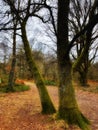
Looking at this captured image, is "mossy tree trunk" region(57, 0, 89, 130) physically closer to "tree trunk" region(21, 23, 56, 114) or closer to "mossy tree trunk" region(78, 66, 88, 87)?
"tree trunk" region(21, 23, 56, 114)

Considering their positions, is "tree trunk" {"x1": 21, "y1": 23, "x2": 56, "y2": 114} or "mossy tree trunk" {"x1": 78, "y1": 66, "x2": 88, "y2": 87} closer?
"tree trunk" {"x1": 21, "y1": 23, "x2": 56, "y2": 114}

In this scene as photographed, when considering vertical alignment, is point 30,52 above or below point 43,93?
above

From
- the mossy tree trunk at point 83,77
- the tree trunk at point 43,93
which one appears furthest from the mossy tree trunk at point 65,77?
the mossy tree trunk at point 83,77

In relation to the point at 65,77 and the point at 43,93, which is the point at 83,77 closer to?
the point at 43,93

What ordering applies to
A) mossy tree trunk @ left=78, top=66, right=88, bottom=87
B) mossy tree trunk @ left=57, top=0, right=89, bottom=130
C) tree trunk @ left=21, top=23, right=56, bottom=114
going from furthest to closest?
1. mossy tree trunk @ left=78, top=66, right=88, bottom=87
2. tree trunk @ left=21, top=23, right=56, bottom=114
3. mossy tree trunk @ left=57, top=0, right=89, bottom=130

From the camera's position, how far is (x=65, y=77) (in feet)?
28.8

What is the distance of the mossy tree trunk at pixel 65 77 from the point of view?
8.63 m

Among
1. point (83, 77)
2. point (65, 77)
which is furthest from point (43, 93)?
point (83, 77)

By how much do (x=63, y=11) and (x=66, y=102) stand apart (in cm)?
321

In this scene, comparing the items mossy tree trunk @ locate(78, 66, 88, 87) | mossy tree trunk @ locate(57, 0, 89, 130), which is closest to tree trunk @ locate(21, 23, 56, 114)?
mossy tree trunk @ locate(57, 0, 89, 130)

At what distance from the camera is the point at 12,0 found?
10781mm

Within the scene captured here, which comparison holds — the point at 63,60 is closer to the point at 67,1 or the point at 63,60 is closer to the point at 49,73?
the point at 67,1

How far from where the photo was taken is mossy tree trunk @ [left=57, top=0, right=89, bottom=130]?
340 inches

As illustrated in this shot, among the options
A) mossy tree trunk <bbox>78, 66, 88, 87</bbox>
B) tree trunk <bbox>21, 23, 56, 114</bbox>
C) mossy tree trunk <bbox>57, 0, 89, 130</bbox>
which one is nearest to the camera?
mossy tree trunk <bbox>57, 0, 89, 130</bbox>
